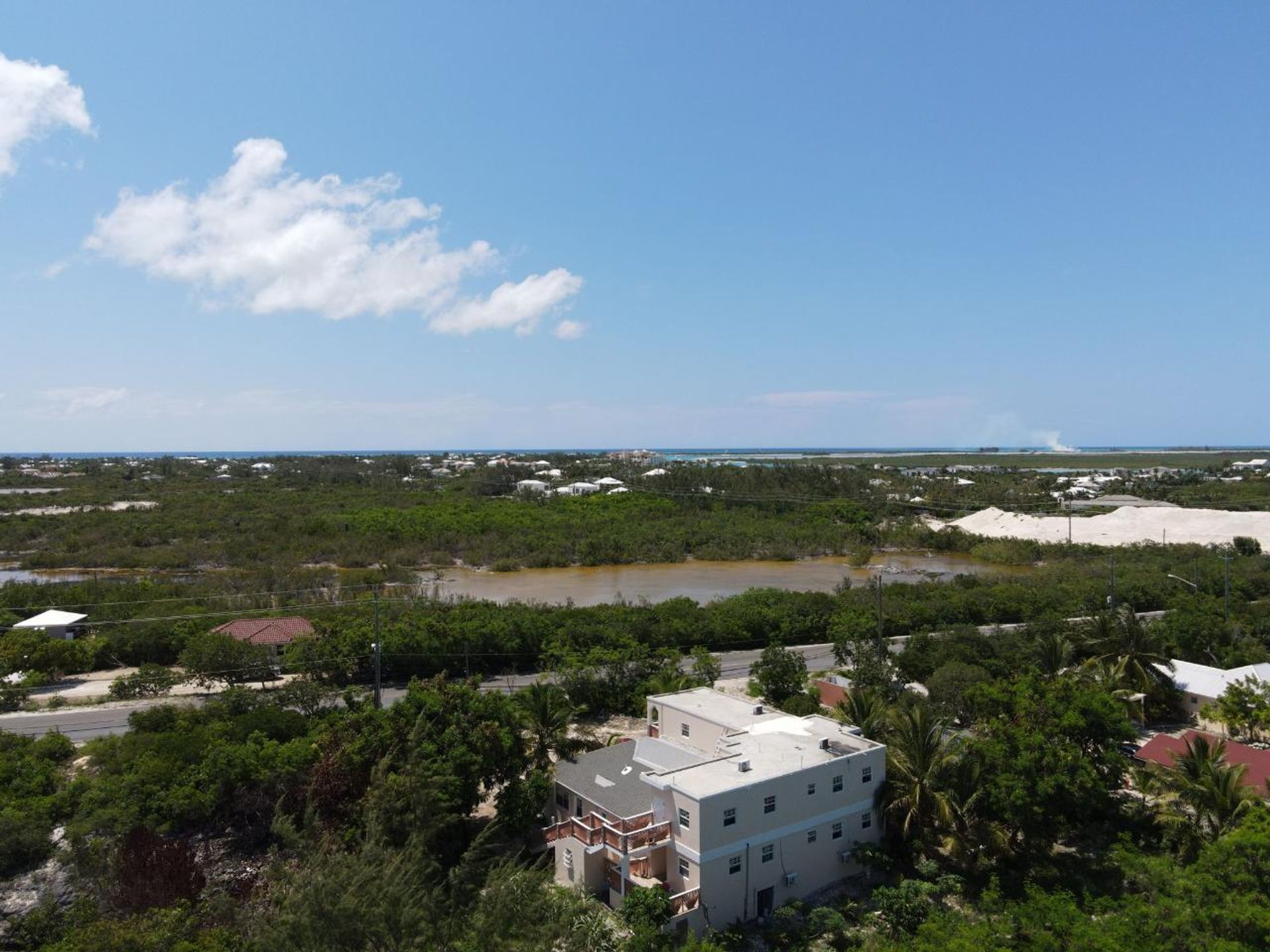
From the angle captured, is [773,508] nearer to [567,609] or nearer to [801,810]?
[567,609]

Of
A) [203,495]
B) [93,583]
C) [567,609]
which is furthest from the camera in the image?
[203,495]

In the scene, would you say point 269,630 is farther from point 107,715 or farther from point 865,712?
point 865,712

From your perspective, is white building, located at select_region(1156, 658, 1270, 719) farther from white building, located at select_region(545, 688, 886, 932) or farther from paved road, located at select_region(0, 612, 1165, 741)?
white building, located at select_region(545, 688, 886, 932)

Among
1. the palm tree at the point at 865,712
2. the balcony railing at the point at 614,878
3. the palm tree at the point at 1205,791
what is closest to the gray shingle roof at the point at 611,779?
the balcony railing at the point at 614,878

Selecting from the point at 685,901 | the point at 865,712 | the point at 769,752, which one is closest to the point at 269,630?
the point at 769,752

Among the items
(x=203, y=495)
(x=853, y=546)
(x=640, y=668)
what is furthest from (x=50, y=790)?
(x=203, y=495)
